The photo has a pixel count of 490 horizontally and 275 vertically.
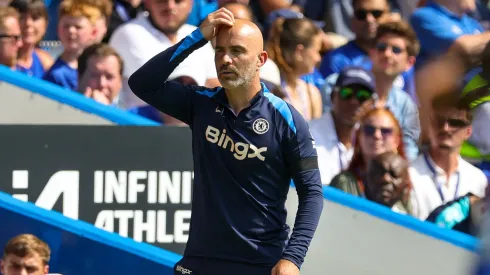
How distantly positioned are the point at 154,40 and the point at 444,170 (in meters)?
2.27

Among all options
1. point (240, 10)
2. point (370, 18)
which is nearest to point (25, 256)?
point (240, 10)

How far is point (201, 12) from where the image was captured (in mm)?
9445

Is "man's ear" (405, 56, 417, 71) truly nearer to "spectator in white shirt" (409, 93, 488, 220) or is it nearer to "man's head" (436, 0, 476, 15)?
"man's head" (436, 0, 476, 15)

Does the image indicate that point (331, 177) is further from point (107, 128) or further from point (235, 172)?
point (235, 172)

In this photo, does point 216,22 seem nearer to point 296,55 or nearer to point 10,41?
point 10,41

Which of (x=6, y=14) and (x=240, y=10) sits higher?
(x=240, y=10)

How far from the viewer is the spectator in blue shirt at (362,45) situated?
923cm

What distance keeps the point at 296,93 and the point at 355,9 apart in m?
1.37

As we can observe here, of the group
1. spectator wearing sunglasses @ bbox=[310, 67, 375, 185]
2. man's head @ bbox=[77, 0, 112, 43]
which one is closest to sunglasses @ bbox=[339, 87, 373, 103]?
spectator wearing sunglasses @ bbox=[310, 67, 375, 185]

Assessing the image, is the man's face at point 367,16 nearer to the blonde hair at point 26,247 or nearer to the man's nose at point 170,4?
the man's nose at point 170,4

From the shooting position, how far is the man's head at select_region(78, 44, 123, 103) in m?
7.93

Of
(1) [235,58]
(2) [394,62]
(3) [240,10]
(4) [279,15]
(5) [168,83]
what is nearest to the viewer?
(1) [235,58]

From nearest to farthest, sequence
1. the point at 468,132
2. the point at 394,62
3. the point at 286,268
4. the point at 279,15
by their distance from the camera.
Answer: the point at 286,268
the point at 468,132
the point at 394,62
the point at 279,15

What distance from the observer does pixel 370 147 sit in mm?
8062
